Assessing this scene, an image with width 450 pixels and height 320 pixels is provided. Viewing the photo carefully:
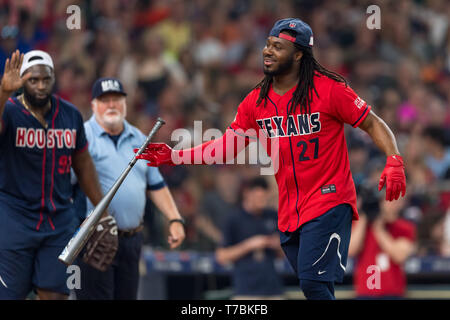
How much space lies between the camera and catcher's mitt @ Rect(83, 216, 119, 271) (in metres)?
6.80

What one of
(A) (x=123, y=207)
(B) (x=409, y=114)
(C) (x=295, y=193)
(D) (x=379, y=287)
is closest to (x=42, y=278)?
(A) (x=123, y=207)

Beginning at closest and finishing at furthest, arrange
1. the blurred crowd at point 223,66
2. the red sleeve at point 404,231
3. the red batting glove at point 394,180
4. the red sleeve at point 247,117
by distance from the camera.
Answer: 1. the red batting glove at point 394,180
2. the red sleeve at point 247,117
3. the red sleeve at point 404,231
4. the blurred crowd at point 223,66

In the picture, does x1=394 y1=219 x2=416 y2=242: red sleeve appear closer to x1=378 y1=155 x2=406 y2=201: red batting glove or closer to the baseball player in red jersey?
the baseball player in red jersey

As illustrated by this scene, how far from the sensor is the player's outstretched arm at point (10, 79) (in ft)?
19.7

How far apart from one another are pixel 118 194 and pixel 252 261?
2.40 metres

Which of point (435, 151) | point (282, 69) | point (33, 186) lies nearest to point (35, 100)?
point (33, 186)

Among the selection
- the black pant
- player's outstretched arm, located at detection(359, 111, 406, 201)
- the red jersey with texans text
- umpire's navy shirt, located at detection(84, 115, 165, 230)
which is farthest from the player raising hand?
player's outstretched arm, located at detection(359, 111, 406, 201)

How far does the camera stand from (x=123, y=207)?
7.21m

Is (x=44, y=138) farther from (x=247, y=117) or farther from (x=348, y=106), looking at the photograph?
(x=348, y=106)

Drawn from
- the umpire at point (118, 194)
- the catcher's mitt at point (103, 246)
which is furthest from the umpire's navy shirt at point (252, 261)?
the catcher's mitt at point (103, 246)

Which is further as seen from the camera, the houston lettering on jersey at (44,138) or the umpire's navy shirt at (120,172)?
the umpire's navy shirt at (120,172)

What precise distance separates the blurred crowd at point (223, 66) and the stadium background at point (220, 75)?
0.07 ft

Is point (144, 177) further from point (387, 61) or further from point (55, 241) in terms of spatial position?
point (387, 61)

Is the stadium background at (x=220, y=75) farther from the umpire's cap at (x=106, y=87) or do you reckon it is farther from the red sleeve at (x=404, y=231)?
the umpire's cap at (x=106, y=87)
